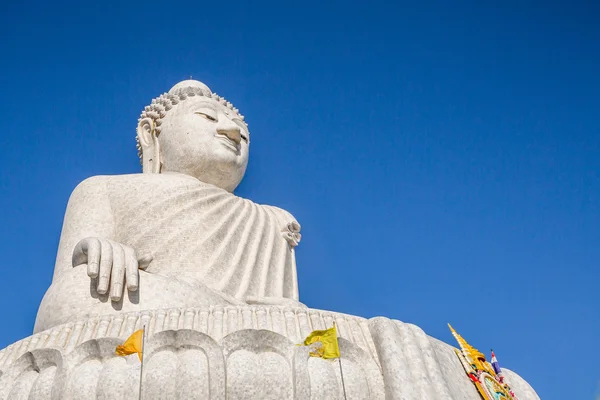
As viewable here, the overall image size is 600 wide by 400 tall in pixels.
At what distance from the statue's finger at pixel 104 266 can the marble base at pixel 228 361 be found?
69cm

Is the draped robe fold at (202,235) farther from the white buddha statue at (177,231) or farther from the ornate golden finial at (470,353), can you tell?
the ornate golden finial at (470,353)

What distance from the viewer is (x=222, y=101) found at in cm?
1020

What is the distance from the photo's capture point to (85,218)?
8.18 m

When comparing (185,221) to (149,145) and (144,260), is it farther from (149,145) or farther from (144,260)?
(149,145)

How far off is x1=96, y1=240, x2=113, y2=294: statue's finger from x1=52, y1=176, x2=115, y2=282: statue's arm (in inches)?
46.6

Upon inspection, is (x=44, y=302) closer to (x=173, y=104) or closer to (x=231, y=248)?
(x=231, y=248)

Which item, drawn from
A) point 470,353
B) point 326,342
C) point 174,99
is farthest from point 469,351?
point 174,99

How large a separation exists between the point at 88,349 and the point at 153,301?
1.30 meters

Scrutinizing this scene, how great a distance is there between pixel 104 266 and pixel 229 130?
11.2 feet

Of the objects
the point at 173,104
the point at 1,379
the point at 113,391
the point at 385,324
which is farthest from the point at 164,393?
the point at 173,104

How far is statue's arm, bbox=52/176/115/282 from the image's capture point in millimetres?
7836

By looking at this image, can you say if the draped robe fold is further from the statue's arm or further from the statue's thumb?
the statue's thumb

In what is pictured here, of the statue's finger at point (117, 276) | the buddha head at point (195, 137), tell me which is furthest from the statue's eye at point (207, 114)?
the statue's finger at point (117, 276)

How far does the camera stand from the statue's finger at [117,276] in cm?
631
